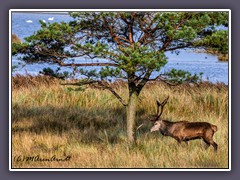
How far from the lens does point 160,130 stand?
9500mm

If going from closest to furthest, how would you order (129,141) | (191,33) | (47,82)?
(191,33) < (129,141) < (47,82)

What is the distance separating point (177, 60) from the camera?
369 inches

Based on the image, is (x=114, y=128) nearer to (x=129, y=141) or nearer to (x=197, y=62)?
(x=129, y=141)

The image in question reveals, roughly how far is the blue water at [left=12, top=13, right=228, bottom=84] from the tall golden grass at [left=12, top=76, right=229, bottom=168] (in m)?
0.27

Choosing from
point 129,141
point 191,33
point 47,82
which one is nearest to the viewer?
point 191,33

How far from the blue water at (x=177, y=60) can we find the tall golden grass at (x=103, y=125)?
274 millimetres

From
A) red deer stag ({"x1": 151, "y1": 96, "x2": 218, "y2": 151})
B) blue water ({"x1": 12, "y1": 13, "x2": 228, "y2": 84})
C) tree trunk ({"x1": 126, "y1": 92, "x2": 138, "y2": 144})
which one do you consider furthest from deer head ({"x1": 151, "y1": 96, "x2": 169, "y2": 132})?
blue water ({"x1": 12, "y1": 13, "x2": 228, "y2": 84})

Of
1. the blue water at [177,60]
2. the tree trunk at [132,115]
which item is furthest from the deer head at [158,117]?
the blue water at [177,60]

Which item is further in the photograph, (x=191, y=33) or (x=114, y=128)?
(x=114, y=128)

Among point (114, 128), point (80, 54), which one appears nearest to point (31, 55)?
point (80, 54)

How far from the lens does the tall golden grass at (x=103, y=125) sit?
30.3ft

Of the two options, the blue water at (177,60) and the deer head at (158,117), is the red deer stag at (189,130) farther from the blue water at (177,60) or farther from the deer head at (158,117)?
the blue water at (177,60)

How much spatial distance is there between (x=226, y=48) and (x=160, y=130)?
1.31 metres

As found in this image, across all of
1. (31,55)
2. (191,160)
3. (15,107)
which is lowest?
(191,160)
